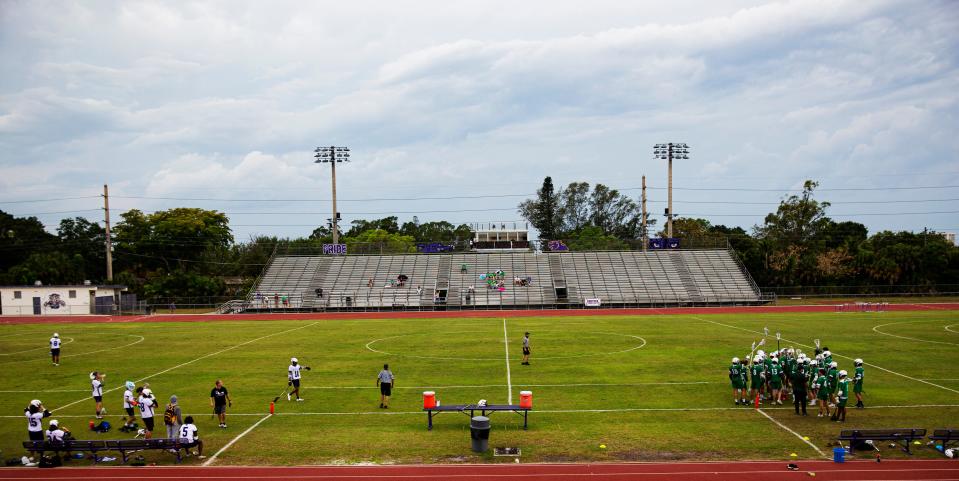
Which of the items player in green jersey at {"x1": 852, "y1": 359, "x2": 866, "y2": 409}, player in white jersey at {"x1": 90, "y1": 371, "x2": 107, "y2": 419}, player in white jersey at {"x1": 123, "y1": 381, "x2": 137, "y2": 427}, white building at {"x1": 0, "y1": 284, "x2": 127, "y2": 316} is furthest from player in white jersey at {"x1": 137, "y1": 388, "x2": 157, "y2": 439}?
white building at {"x1": 0, "y1": 284, "x2": 127, "y2": 316}

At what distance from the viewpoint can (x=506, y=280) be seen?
245 feet

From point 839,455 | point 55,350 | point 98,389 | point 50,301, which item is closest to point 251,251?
point 50,301

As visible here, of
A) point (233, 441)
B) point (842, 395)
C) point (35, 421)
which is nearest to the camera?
point (35, 421)

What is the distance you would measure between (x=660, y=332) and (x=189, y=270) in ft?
227

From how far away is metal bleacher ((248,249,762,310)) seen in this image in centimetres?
6931

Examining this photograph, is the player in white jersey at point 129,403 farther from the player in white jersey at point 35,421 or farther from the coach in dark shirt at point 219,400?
the coach in dark shirt at point 219,400

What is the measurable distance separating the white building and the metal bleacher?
15.1m

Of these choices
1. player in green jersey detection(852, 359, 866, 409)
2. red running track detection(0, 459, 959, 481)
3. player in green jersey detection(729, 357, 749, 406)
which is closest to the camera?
red running track detection(0, 459, 959, 481)

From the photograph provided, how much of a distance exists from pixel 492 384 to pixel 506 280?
1941 inches

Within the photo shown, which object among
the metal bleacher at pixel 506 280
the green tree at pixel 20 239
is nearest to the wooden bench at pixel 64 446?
the metal bleacher at pixel 506 280

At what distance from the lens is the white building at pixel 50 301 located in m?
64.9

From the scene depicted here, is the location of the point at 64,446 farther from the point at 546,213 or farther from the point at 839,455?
the point at 546,213

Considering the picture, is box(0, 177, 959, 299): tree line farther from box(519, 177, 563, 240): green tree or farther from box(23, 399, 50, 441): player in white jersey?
box(23, 399, 50, 441): player in white jersey

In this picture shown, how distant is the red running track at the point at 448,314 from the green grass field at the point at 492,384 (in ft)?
36.3
